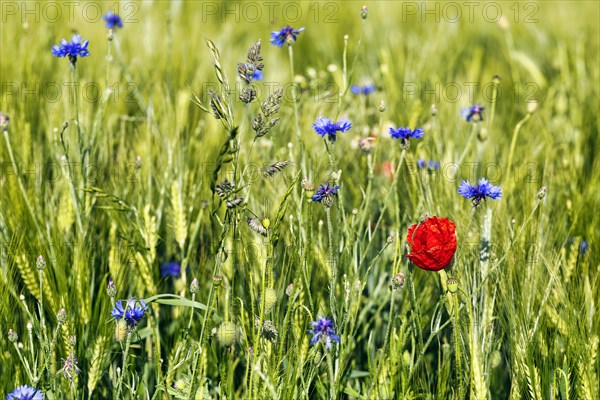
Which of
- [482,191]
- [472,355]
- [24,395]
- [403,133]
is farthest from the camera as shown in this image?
[403,133]

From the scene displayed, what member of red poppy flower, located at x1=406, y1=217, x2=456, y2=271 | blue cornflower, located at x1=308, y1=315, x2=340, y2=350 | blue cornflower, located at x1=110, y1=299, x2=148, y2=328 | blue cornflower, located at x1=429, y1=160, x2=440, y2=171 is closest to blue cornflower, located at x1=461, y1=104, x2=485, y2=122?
blue cornflower, located at x1=429, y1=160, x2=440, y2=171

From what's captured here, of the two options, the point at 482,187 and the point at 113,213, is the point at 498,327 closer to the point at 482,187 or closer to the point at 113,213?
the point at 482,187

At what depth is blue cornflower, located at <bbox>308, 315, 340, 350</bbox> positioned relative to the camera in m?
1.14

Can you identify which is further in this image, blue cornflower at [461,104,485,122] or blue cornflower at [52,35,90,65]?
blue cornflower at [461,104,485,122]

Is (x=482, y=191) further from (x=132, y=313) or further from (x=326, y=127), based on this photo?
(x=132, y=313)

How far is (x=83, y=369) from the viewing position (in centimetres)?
134

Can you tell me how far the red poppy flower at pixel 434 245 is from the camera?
3.69ft

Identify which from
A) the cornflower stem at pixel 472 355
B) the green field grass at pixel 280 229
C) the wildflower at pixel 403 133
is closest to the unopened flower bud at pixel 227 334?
the green field grass at pixel 280 229

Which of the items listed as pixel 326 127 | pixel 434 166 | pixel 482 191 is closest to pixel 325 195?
pixel 326 127

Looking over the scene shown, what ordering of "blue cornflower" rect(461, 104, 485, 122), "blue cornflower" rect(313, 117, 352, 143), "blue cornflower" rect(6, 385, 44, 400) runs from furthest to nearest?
"blue cornflower" rect(461, 104, 485, 122) < "blue cornflower" rect(313, 117, 352, 143) < "blue cornflower" rect(6, 385, 44, 400)

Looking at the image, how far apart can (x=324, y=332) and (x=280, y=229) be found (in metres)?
0.36

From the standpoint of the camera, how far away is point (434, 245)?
1.12m

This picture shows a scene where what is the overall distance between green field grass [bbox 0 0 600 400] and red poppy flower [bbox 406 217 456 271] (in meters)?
0.05

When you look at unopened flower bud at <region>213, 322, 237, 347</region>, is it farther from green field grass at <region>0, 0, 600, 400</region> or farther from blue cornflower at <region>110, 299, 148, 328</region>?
blue cornflower at <region>110, 299, 148, 328</region>
